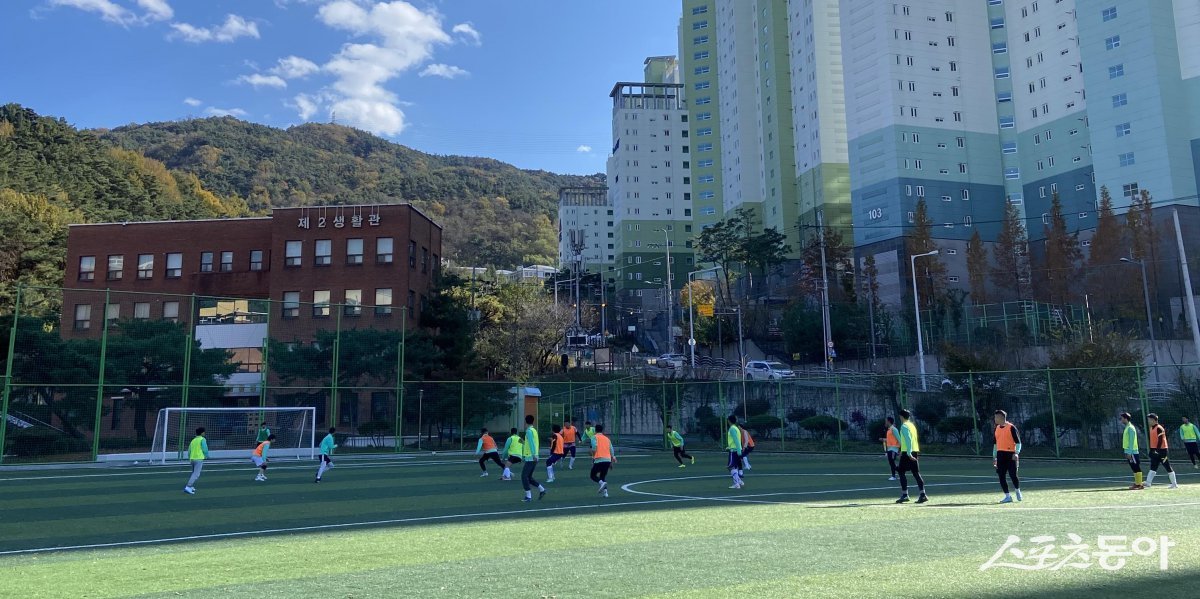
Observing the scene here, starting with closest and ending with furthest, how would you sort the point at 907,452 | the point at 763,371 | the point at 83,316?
the point at 907,452, the point at 83,316, the point at 763,371

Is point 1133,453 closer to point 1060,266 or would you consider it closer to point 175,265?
point 175,265

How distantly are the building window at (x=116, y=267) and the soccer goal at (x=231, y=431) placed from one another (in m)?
33.0

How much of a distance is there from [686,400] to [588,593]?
3306 centimetres

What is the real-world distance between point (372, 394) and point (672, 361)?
148 ft

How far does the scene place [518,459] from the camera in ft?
65.5

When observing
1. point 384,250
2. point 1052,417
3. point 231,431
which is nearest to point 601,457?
point 1052,417

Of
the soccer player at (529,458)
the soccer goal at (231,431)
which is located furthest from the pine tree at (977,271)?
the soccer player at (529,458)

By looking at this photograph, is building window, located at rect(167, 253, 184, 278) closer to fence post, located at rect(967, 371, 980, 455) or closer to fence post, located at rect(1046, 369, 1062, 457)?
fence post, located at rect(967, 371, 980, 455)

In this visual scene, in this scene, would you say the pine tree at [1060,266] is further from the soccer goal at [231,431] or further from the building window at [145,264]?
the building window at [145,264]

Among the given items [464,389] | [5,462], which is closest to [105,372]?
[5,462]

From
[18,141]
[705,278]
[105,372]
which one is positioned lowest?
[105,372]

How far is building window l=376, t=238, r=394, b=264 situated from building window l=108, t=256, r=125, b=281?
19865 millimetres

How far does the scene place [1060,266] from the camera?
71.9 metres

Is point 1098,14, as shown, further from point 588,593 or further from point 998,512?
point 588,593
